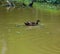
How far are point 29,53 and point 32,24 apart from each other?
547cm

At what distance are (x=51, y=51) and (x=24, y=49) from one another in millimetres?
894

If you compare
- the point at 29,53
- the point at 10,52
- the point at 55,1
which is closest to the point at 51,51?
the point at 29,53

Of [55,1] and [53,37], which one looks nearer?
[53,37]

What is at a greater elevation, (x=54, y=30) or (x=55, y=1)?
(x=54, y=30)

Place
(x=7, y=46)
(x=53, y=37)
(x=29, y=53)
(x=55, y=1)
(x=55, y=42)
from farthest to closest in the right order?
1. (x=55, y=1)
2. (x=53, y=37)
3. (x=55, y=42)
4. (x=7, y=46)
5. (x=29, y=53)

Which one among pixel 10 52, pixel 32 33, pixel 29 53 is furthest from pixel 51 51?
pixel 32 33

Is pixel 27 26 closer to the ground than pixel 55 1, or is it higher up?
higher up

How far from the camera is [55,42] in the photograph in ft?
32.0

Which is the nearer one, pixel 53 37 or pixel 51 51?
pixel 51 51

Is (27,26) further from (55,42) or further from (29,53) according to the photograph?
(29,53)

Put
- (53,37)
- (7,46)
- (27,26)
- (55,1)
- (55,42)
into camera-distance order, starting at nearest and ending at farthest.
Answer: (7,46) < (55,42) < (53,37) < (27,26) < (55,1)

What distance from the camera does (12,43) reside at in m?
9.45

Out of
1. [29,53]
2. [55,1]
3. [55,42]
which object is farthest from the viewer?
[55,1]

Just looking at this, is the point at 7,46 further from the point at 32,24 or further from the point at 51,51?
the point at 32,24
